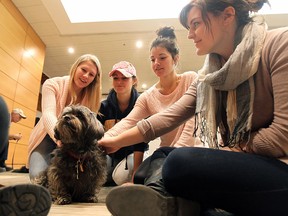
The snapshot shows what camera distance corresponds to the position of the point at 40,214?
85 cm

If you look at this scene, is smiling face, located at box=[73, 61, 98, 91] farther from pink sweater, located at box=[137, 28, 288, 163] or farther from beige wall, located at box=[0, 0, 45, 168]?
beige wall, located at box=[0, 0, 45, 168]

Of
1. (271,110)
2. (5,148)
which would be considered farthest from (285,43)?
(5,148)

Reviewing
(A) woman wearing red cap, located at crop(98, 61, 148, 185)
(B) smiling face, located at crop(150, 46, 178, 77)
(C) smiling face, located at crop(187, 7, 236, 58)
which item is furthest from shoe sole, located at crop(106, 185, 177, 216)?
(A) woman wearing red cap, located at crop(98, 61, 148, 185)

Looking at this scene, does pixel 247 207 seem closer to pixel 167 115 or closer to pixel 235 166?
pixel 235 166

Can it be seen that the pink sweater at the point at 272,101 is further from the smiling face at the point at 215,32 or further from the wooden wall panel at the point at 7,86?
the wooden wall panel at the point at 7,86

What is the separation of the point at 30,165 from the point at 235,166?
6.65 feet

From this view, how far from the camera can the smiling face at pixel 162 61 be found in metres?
2.21

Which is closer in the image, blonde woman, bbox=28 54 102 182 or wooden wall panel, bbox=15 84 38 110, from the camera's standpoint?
blonde woman, bbox=28 54 102 182

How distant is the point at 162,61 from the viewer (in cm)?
223

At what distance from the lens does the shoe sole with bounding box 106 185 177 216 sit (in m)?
0.94

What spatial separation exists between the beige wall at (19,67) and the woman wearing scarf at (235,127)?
4.94 meters

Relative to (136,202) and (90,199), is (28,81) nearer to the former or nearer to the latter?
(90,199)

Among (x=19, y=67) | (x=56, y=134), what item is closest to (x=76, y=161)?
(x=56, y=134)

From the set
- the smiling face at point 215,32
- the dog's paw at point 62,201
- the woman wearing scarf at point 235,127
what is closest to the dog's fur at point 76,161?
the dog's paw at point 62,201
